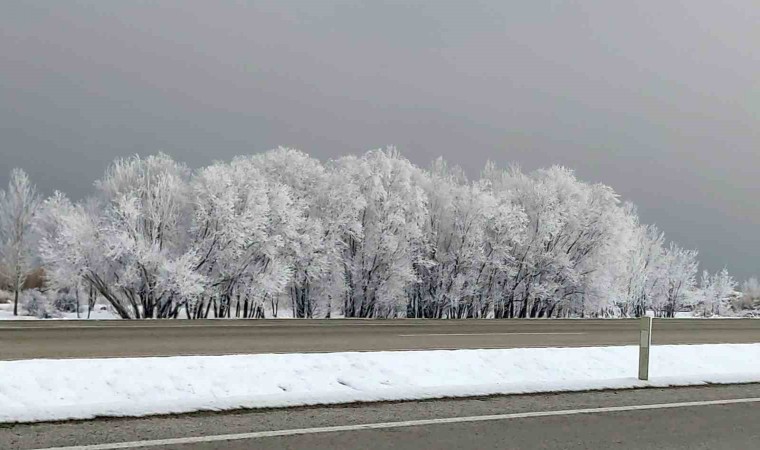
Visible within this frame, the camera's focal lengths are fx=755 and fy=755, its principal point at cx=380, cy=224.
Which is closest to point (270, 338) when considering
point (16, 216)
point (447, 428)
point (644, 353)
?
point (644, 353)

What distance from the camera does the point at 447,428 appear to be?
7.00 m

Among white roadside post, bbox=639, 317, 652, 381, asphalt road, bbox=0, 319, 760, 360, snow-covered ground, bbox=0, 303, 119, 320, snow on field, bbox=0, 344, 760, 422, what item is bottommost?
snow-covered ground, bbox=0, 303, 119, 320

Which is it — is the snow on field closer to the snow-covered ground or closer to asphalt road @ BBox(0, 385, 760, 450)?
asphalt road @ BBox(0, 385, 760, 450)

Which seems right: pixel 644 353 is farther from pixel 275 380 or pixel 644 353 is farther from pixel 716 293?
pixel 716 293

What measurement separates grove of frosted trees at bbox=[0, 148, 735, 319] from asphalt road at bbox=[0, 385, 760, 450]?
36.0 m

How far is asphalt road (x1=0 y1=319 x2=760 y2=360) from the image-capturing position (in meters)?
14.1

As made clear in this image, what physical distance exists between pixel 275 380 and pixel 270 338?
7.49 metres

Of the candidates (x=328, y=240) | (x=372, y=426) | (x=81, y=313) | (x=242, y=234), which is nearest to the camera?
(x=372, y=426)

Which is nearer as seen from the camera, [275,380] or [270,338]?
[275,380]

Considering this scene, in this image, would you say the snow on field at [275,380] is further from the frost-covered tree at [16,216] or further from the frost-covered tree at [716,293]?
the frost-covered tree at [716,293]

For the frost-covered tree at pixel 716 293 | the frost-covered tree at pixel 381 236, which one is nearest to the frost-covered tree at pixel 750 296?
the frost-covered tree at pixel 716 293

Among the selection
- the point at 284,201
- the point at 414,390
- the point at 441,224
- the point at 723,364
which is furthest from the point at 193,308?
the point at 414,390

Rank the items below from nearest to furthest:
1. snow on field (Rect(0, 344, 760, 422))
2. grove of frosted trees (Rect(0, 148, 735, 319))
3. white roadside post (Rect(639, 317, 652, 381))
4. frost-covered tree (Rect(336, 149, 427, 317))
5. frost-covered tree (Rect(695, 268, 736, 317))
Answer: snow on field (Rect(0, 344, 760, 422)), white roadside post (Rect(639, 317, 652, 381)), grove of frosted trees (Rect(0, 148, 735, 319)), frost-covered tree (Rect(336, 149, 427, 317)), frost-covered tree (Rect(695, 268, 736, 317))

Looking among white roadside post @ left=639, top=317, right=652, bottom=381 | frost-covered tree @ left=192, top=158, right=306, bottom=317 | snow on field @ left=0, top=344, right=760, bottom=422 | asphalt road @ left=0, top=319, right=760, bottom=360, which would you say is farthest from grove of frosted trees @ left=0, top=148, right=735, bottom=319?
white roadside post @ left=639, top=317, right=652, bottom=381
